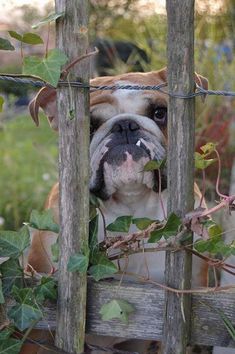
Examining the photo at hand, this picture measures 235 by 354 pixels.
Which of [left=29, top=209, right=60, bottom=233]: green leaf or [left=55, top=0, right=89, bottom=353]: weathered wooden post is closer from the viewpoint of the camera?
[left=55, top=0, right=89, bottom=353]: weathered wooden post

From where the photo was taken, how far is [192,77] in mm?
2070

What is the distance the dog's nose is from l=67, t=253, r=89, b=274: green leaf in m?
0.81

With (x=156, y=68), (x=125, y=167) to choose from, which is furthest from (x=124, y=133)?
(x=156, y=68)

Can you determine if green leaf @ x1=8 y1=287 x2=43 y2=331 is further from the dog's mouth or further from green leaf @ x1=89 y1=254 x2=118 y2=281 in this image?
the dog's mouth

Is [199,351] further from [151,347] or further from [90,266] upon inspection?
[90,266]

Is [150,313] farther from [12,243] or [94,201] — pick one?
[94,201]

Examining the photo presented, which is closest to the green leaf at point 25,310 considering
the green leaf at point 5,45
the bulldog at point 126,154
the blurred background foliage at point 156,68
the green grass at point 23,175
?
the bulldog at point 126,154

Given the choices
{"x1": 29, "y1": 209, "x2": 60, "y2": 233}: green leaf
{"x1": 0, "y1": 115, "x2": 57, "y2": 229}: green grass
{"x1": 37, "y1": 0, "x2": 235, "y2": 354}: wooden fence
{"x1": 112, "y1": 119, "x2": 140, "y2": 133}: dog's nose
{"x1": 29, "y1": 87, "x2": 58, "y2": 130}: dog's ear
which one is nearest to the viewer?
{"x1": 37, "y1": 0, "x2": 235, "y2": 354}: wooden fence

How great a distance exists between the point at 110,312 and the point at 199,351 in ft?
3.61

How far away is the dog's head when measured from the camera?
8.91 ft

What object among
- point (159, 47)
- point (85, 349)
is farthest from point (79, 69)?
point (159, 47)

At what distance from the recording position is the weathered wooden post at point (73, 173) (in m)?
2.05

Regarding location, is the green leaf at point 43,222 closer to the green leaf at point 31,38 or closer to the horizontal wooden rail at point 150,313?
the horizontal wooden rail at point 150,313

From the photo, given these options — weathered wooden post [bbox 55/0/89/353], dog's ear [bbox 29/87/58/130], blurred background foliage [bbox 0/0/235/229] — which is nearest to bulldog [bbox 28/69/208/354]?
dog's ear [bbox 29/87/58/130]
